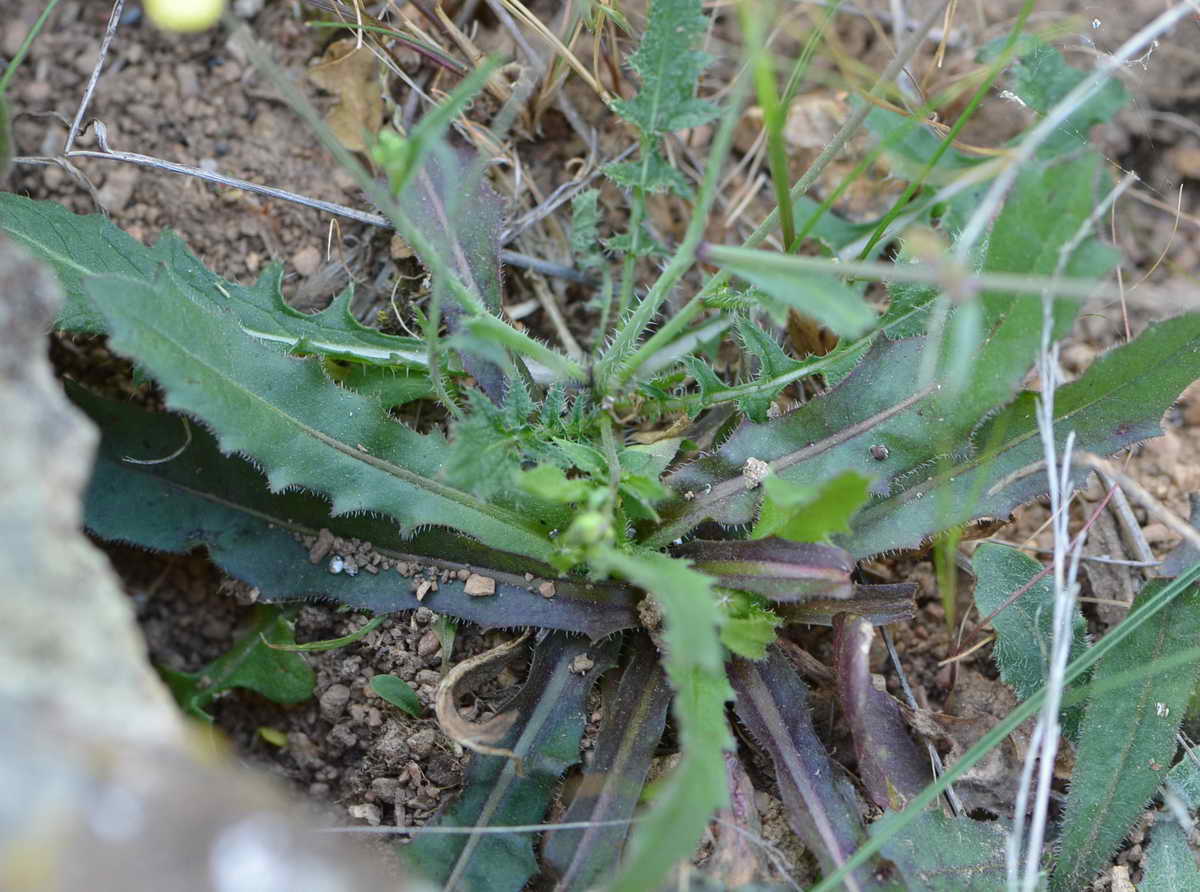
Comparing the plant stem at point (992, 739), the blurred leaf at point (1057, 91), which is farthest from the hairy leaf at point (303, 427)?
the blurred leaf at point (1057, 91)

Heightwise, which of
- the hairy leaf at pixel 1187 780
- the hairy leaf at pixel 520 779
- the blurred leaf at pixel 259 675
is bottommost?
the blurred leaf at pixel 259 675

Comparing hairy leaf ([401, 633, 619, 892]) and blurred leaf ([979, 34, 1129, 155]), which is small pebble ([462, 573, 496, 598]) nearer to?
hairy leaf ([401, 633, 619, 892])

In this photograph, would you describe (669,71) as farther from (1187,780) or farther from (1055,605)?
(1187,780)

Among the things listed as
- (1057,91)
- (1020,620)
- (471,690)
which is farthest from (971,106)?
(471,690)

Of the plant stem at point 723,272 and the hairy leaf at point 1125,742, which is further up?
the plant stem at point 723,272

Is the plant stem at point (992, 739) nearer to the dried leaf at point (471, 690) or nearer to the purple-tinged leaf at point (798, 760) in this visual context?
the purple-tinged leaf at point (798, 760)

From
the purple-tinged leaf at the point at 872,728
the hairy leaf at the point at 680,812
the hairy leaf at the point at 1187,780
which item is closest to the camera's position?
the hairy leaf at the point at 680,812

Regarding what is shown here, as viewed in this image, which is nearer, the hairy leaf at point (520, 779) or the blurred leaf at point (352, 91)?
the hairy leaf at point (520, 779)
